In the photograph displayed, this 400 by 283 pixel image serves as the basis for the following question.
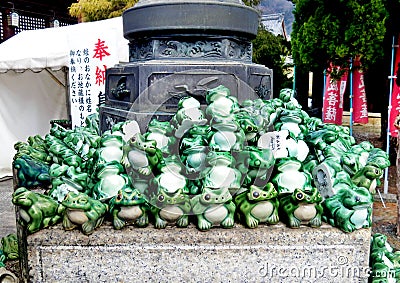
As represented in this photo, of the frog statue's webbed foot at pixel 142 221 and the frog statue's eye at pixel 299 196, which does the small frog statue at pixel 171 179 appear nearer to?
the frog statue's webbed foot at pixel 142 221

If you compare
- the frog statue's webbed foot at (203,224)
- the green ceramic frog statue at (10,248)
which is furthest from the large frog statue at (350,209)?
the green ceramic frog statue at (10,248)

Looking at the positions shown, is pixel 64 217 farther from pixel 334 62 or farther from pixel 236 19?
pixel 334 62

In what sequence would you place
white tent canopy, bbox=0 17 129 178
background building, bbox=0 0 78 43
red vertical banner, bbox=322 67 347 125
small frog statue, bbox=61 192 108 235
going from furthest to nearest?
1. background building, bbox=0 0 78 43
2. red vertical banner, bbox=322 67 347 125
3. white tent canopy, bbox=0 17 129 178
4. small frog statue, bbox=61 192 108 235

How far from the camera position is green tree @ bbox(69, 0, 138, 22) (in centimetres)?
958

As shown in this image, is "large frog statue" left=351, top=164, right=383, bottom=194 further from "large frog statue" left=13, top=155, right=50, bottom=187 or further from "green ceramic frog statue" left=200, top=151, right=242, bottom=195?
"large frog statue" left=13, top=155, right=50, bottom=187

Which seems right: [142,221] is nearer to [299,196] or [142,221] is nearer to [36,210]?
[36,210]

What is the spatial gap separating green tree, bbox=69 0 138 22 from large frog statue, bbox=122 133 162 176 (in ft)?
27.0

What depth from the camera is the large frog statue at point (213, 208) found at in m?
1.75

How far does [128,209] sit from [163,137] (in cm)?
42

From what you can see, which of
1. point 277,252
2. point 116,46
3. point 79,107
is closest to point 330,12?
point 116,46

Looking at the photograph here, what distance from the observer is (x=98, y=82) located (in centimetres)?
564

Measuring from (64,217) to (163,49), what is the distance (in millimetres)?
1174

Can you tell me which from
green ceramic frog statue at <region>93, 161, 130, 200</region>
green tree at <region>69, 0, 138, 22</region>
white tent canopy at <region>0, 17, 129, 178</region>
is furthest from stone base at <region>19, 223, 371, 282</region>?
green tree at <region>69, 0, 138, 22</region>

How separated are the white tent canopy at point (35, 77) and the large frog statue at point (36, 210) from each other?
4.05m
